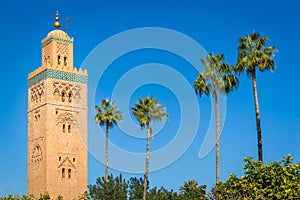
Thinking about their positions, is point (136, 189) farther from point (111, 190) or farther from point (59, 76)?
point (59, 76)

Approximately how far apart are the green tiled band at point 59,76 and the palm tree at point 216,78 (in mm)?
20578

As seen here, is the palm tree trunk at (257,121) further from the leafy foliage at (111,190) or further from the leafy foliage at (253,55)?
the leafy foliage at (111,190)

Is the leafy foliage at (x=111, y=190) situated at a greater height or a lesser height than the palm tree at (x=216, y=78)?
lesser

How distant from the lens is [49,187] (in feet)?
190

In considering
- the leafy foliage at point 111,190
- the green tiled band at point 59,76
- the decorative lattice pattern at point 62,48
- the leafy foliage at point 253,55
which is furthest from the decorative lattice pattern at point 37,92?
the leafy foliage at point 253,55

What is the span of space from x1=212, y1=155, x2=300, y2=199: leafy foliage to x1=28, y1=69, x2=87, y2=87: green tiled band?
28225mm

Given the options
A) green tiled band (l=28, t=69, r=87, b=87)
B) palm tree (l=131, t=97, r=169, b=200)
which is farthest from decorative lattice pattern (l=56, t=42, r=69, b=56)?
palm tree (l=131, t=97, r=169, b=200)

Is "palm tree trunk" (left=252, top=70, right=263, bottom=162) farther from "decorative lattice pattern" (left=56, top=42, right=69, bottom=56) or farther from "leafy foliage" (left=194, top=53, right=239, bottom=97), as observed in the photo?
"decorative lattice pattern" (left=56, top=42, right=69, bottom=56)

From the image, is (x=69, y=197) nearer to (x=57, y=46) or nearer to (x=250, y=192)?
(x=57, y=46)

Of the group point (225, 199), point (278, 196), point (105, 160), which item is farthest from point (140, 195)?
point (278, 196)

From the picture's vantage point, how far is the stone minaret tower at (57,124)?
58688 mm

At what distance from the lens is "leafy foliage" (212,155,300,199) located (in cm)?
3300

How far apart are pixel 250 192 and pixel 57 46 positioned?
3231cm

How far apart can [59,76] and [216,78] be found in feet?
72.5
